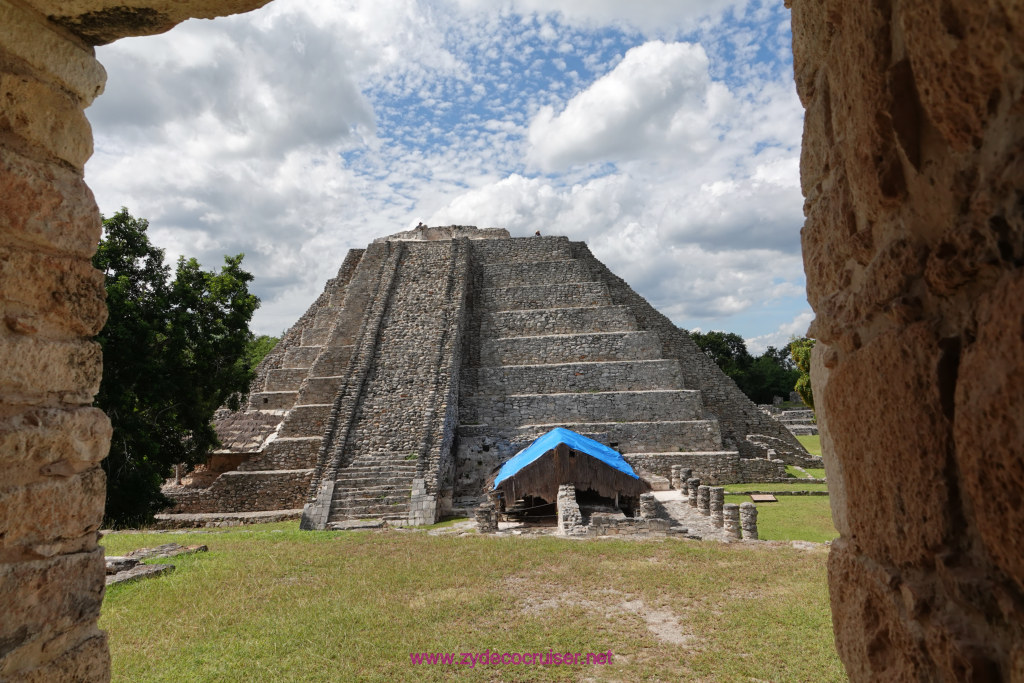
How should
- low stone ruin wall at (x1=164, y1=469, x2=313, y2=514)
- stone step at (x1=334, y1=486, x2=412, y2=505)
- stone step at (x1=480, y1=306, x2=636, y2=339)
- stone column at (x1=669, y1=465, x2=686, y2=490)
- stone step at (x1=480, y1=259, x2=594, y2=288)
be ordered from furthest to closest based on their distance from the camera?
stone step at (x1=480, y1=259, x2=594, y2=288) < stone step at (x1=480, y1=306, x2=636, y2=339) < stone column at (x1=669, y1=465, x2=686, y2=490) < low stone ruin wall at (x1=164, y1=469, x2=313, y2=514) < stone step at (x1=334, y1=486, x2=412, y2=505)

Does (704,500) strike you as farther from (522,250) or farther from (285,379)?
(522,250)

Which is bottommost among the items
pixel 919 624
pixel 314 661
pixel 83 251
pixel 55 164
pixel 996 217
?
pixel 314 661

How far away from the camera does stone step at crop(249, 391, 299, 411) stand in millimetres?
22625

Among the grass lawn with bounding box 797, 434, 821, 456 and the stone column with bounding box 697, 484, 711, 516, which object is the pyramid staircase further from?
the grass lawn with bounding box 797, 434, 821, 456

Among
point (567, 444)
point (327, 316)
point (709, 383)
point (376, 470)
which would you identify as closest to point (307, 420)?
point (376, 470)

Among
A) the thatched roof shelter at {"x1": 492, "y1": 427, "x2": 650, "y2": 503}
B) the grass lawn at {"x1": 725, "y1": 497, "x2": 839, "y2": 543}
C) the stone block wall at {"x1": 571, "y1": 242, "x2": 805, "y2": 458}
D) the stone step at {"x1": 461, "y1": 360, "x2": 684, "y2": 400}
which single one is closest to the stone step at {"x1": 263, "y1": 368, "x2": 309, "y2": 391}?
the stone step at {"x1": 461, "y1": 360, "x2": 684, "y2": 400}

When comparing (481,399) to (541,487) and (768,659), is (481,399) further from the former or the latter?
(768,659)

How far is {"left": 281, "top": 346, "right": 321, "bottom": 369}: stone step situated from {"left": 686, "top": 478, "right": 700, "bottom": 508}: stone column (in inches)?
590

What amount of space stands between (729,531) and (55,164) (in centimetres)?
1049

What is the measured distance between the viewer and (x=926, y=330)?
3.52 ft

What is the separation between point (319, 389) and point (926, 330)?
21.3 metres

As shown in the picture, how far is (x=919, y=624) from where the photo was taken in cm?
115

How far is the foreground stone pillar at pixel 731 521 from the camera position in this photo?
1031cm

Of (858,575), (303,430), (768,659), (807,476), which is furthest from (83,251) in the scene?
(807,476)
